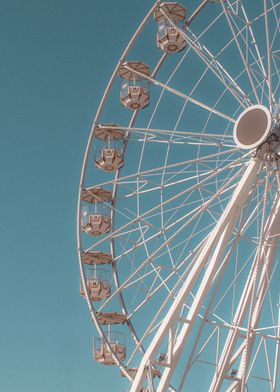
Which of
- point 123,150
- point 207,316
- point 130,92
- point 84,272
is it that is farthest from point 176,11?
point 207,316

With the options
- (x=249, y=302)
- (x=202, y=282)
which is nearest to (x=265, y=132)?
(x=202, y=282)

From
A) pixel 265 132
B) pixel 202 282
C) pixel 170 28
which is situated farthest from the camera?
pixel 170 28

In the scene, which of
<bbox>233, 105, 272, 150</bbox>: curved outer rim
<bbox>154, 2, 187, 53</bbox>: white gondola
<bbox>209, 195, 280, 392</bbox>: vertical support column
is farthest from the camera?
<bbox>154, 2, 187, 53</bbox>: white gondola

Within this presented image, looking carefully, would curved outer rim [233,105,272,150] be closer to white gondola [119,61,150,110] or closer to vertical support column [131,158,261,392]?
vertical support column [131,158,261,392]

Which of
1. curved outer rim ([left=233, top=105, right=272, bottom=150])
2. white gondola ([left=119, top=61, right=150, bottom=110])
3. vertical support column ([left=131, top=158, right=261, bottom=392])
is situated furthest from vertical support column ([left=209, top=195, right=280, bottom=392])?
white gondola ([left=119, top=61, right=150, bottom=110])

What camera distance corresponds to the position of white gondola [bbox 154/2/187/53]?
27000 mm

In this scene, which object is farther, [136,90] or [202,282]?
[136,90]

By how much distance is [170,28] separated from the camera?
27.4 meters

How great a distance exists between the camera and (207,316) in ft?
71.1

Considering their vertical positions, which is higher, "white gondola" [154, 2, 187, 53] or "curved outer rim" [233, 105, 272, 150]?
"white gondola" [154, 2, 187, 53]

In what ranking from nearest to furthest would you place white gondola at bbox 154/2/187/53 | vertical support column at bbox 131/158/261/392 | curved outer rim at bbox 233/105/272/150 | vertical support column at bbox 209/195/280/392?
vertical support column at bbox 131/158/261/392 → curved outer rim at bbox 233/105/272/150 → vertical support column at bbox 209/195/280/392 → white gondola at bbox 154/2/187/53

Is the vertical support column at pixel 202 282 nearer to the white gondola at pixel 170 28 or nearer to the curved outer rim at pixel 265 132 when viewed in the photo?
the curved outer rim at pixel 265 132

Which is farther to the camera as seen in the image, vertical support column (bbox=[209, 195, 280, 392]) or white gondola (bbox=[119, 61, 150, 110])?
white gondola (bbox=[119, 61, 150, 110])

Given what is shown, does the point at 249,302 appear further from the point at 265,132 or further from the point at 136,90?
the point at 136,90
